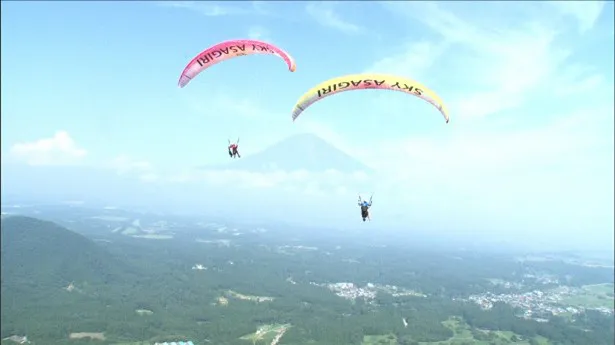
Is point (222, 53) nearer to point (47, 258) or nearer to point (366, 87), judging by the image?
point (366, 87)

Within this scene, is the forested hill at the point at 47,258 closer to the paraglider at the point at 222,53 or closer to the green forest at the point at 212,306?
the green forest at the point at 212,306

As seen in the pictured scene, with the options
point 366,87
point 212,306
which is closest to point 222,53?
point 366,87

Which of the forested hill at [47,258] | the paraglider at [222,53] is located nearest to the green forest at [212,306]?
the forested hill at [47,258]

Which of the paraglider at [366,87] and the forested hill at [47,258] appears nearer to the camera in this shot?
the paraglider at [366,87]

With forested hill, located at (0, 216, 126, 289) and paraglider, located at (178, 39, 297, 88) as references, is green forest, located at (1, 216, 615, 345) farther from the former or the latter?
paraglider, located at (178, 39, 297, 88)

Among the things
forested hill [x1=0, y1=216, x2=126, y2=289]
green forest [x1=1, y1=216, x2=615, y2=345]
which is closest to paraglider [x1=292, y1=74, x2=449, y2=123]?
green forest [x1=1, y1=216, x2=615, y2=345]

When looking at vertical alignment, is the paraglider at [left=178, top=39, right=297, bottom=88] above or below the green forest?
above
